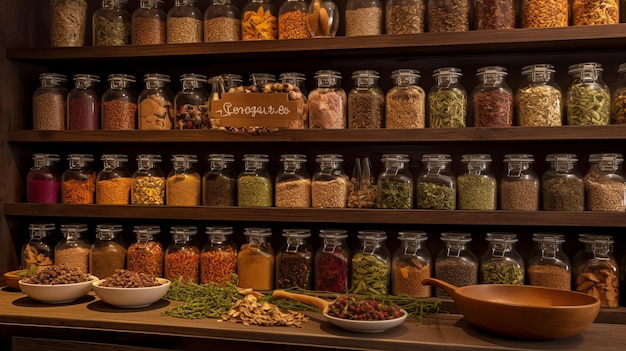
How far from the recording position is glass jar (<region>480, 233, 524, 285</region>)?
1.99 m

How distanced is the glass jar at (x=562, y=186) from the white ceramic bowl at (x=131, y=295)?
1.34m

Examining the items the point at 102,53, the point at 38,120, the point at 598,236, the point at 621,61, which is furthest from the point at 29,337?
the point at 621,61

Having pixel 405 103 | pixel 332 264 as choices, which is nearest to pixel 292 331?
pixel 332 264

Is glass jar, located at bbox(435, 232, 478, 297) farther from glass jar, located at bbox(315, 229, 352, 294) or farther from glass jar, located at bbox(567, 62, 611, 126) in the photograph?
glass jar, located at bbox(567, 62, 611, 126)

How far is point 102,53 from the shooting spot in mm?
2283

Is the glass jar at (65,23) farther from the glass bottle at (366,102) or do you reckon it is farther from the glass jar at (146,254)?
the glass bottle at (366,102)

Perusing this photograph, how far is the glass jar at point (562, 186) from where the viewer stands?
6.44 ft

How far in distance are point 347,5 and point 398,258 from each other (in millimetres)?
949

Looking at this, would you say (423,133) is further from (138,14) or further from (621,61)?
(138,14)

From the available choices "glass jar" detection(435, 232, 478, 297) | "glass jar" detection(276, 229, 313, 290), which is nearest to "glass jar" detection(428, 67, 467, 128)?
"glass jar" detection(435, 232, 478, 297)

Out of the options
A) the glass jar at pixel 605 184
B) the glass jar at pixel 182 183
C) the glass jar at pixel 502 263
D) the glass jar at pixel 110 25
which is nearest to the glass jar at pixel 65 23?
the glass jar at pixel 110 25

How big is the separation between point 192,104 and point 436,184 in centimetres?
98

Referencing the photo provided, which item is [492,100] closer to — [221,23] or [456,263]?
[456,263]

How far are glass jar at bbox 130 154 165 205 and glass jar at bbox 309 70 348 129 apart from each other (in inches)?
25.5
